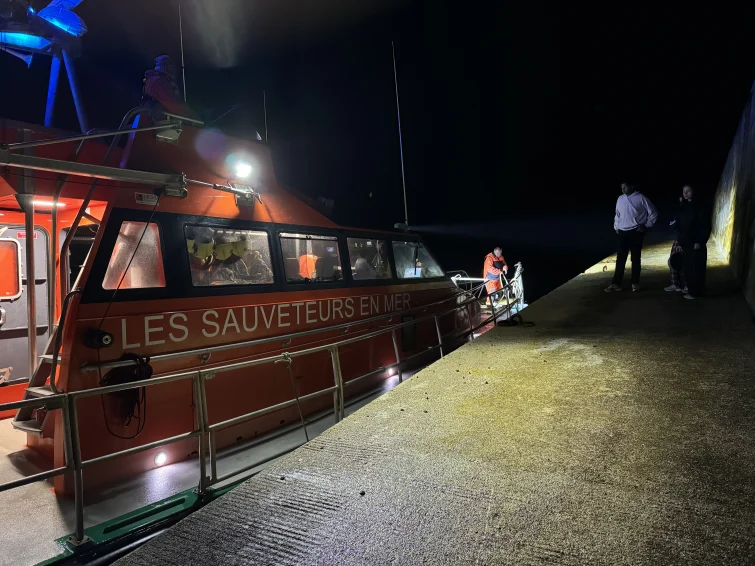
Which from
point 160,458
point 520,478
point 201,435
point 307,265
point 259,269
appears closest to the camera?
point 520,478

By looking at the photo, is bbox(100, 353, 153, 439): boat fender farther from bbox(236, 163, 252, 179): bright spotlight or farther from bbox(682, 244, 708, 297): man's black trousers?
bbox(682, 244, 708, 297): man's black trousers

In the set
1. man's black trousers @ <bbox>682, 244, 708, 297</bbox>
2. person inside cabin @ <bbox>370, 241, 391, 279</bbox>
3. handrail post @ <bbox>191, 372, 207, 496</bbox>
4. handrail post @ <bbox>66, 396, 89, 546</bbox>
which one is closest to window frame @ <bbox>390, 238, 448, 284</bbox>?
person inside cabin @ <bbox>370, 241, 391, 279</bbox>

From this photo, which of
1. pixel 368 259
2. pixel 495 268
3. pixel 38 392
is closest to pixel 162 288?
pixel 38 392

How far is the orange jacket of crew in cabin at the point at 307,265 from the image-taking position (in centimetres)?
575

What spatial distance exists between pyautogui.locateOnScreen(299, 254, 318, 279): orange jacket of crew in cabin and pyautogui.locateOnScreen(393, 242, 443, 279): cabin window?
5.73 ft

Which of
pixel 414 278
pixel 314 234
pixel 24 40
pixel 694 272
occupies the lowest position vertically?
pixel 694 272

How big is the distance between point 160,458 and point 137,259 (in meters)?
1.78

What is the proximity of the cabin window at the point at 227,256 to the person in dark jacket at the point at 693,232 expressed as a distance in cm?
534

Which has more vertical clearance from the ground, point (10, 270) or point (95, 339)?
point (10, 270)

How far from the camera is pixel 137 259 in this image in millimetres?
4254

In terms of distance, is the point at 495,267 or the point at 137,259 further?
the point at 495,267

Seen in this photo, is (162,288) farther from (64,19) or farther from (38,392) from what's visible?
(64,19)

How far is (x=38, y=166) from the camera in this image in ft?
11.1

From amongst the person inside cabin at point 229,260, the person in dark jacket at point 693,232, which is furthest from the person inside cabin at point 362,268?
the person in dark jacket at point 693,232
